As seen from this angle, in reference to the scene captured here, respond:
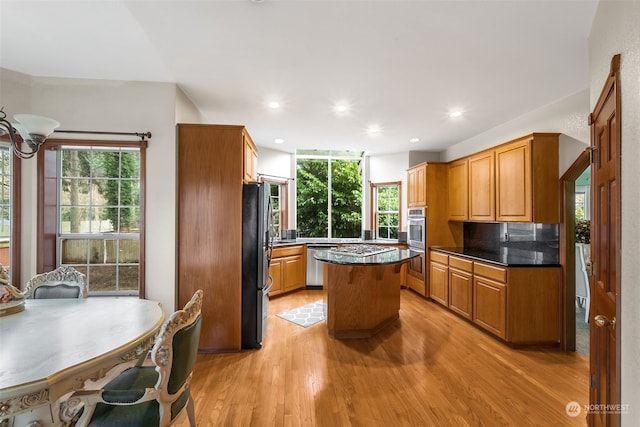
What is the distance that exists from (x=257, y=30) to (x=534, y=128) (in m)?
3.31

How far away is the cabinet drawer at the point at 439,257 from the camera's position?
398cm

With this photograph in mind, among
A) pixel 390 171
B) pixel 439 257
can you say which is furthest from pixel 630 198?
pixel 390 171

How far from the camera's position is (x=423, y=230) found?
14.8ft

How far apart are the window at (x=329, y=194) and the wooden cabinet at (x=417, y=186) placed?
46.2 inches

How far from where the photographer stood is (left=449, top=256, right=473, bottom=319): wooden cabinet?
3.46 meters

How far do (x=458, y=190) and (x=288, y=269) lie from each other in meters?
3.09

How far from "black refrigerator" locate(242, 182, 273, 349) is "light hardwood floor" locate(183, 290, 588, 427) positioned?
0.68 ft

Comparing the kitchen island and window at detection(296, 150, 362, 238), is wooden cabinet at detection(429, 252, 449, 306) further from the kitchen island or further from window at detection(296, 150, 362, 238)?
window at detection(296, 150, 362, 238)

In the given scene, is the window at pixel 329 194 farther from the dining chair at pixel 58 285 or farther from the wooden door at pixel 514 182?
the dining chair at pixel 58 285

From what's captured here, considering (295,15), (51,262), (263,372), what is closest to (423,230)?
(263,372)

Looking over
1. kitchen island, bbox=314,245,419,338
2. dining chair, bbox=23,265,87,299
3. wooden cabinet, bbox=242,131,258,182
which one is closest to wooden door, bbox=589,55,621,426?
kitchen island, bbox=314,245,419,338

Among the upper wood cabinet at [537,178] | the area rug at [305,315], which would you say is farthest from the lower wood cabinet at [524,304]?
the area rug at [305,315]

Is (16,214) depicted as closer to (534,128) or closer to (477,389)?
(477,389)

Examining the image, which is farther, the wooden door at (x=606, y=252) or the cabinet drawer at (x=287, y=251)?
the cabinet drawer at (x=287, y=251)
